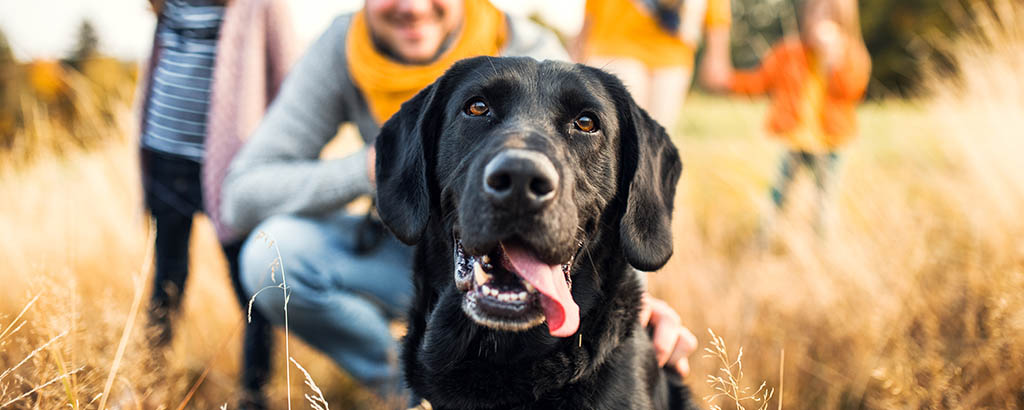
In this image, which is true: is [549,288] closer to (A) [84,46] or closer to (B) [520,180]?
(B) [520,180]

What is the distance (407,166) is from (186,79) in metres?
1.55

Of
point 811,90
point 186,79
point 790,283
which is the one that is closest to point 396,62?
point 186,79

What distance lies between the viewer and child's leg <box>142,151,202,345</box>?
2797 mm

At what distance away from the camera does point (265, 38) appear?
106 inches

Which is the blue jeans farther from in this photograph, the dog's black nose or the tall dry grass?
the tall dry grass

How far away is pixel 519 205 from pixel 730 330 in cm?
203

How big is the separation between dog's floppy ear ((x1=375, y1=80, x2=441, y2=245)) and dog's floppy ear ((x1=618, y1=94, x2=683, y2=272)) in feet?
1.80

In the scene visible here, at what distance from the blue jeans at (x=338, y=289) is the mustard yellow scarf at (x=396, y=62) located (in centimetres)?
55

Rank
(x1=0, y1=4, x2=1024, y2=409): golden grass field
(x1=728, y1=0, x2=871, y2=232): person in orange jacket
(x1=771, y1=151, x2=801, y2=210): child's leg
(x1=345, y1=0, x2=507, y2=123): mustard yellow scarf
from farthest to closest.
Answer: (x1=771, y1=151, x2=801, y2=210): child's leg
(x1=728, y1=0, x2=871, y2=232): person in orange jacket
(x1=345, y1=0, x2=507, y2=123): mustard yellow scarf
(x1=0, y1=4, x2=1024, y2=409): golden grass field

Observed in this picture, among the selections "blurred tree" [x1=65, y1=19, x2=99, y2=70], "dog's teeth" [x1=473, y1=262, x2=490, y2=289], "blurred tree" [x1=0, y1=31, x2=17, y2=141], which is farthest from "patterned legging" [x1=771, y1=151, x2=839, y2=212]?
"blurred tree" [x1=0, y1=31, x2=17, y2=141]

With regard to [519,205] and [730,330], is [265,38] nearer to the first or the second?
[519,205]

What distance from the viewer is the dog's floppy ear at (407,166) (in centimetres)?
172

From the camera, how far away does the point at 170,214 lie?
2857mm

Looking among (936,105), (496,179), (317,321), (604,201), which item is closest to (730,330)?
(604,201)
